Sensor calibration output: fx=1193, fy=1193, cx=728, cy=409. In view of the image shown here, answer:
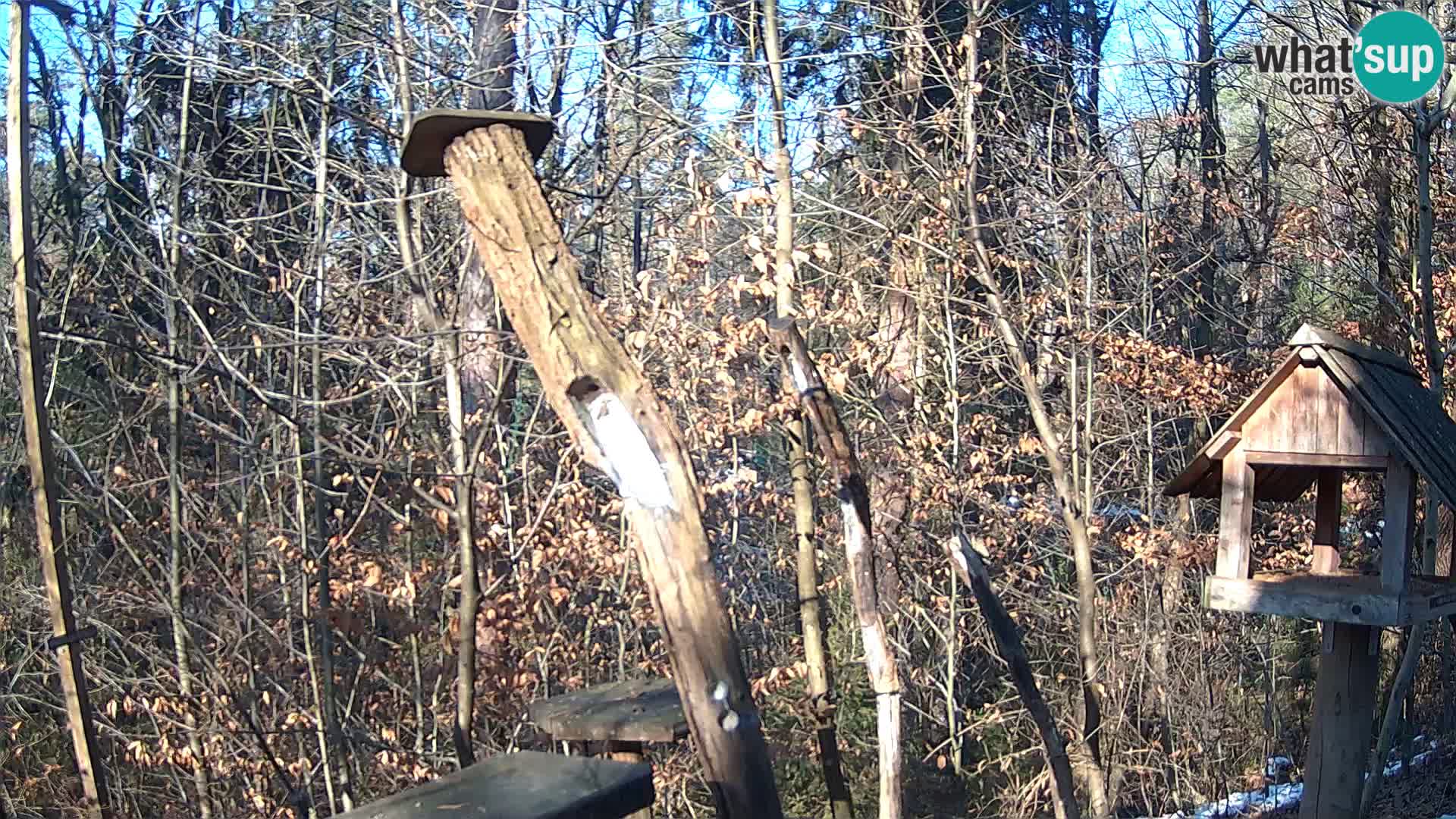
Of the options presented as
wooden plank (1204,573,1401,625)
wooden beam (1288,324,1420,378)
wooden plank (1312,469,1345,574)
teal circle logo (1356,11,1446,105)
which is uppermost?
teal circle logo (1356,11,1446,105)

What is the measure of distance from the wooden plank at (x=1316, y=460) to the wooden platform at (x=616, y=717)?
2035mm

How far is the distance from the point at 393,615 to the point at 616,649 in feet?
4.98

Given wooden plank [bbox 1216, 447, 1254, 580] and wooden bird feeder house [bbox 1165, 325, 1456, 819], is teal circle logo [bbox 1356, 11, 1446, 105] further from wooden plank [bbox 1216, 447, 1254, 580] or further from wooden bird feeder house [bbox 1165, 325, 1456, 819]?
wooden plank [bbox 1216, 447, 1254, 580]

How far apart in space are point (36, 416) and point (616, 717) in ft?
6.92

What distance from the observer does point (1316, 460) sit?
12.3 ft

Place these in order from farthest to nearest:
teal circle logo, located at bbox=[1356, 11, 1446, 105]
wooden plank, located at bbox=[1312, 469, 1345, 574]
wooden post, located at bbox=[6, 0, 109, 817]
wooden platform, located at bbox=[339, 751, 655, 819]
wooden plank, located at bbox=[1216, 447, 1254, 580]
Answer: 1. teal circle logo, located at bbox=[1356, 11, 1446, 105]
2. wooden plank, located at bbox=[1312, 469, 1345, 574]
3. wooden plank, located at bbox=[1216, 447, 1254, 580]
4. wooden post, located at bbox=[6, 0, 109, 817]
5. wooden platform, located at bbox=[339, 751, 655, 819]

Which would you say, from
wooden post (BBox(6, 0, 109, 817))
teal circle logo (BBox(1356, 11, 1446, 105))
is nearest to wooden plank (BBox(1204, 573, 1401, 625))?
wooden post (BBox(6, 0, 109, 817))

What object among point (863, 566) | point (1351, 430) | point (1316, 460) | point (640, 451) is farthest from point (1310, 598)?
point (640, 451)

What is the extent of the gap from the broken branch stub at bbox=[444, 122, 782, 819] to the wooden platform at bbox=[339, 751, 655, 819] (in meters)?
0.23

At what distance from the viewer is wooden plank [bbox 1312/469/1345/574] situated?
13.9ft

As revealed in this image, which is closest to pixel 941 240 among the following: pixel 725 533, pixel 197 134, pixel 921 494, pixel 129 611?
pixel 921 494

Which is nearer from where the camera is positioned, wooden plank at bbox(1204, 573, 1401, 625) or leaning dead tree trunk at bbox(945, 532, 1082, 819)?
wooden plank at bbox(1204, 573, 1401, 625)

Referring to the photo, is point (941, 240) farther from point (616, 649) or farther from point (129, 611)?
point (129, 611)

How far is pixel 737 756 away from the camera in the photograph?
2.89 m
